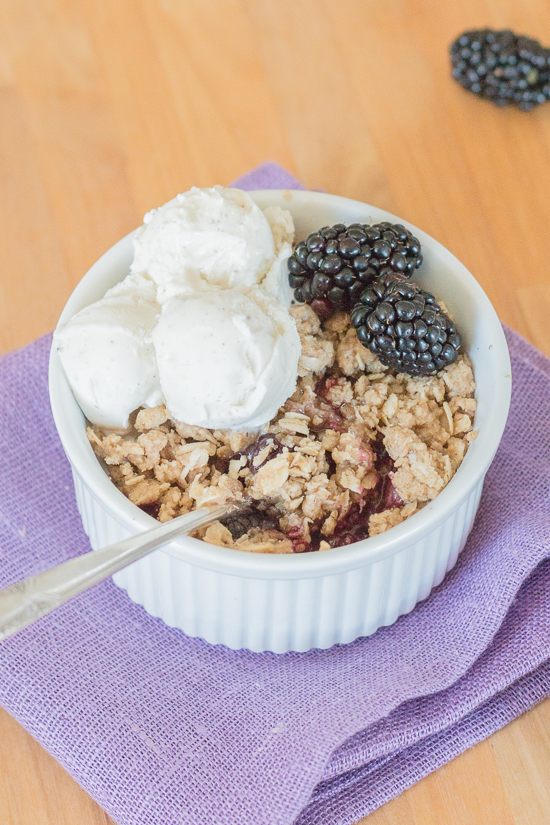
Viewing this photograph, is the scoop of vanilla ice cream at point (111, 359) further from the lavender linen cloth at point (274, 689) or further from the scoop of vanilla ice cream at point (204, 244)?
the lavender linen cloth at point (274, 689)

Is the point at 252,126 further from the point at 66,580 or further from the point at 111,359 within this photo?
the point at 66,580

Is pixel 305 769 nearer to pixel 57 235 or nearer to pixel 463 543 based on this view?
pixel 463 543

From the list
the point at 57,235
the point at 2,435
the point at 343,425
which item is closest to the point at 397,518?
the point at 343,425

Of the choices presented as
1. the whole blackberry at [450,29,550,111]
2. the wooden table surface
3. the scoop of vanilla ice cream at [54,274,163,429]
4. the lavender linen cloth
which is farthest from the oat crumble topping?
the whole blackberry at [450,29,550,111]

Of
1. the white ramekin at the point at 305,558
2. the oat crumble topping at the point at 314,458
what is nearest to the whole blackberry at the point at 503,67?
the white ramekin at the point at 305,558

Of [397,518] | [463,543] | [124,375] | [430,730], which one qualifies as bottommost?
[430,730]

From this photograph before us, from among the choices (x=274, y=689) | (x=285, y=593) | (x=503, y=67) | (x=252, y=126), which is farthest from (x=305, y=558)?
(x=503, y=67)
